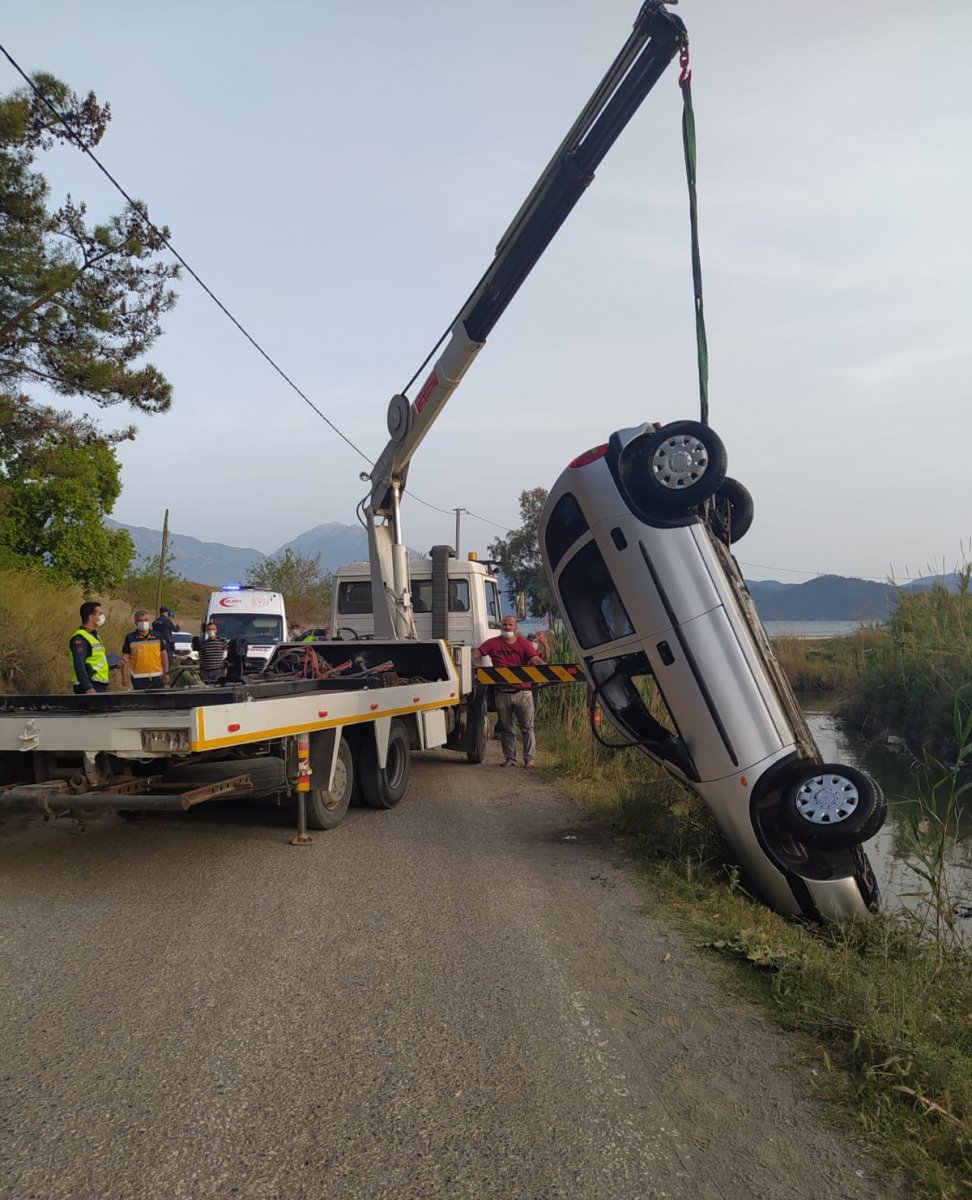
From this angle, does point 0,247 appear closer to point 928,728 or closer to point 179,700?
point 179,700

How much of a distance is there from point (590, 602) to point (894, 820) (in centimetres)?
418

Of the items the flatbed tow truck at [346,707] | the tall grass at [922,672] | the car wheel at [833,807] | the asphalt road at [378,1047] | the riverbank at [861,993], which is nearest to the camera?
the asphalt road at [378,1047]

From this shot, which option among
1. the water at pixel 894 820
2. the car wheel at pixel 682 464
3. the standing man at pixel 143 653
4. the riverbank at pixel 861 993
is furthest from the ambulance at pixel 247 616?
the car wheel at pixel 682 464

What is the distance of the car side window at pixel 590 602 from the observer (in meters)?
7.05

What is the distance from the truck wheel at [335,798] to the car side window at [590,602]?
7.13 feet

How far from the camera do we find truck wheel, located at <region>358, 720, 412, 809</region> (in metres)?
8.32

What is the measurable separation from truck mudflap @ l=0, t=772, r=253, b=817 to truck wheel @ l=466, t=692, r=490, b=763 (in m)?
5.67

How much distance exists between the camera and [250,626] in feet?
72.1

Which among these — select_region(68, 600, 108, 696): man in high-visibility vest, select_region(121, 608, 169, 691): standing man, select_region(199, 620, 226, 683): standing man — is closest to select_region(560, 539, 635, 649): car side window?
select_region(199, 620, 226, 683): standing man

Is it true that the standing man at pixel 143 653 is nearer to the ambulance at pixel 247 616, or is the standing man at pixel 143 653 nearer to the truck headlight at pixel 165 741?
the truck headlight at pixel 165 741

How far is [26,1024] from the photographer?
152 inches

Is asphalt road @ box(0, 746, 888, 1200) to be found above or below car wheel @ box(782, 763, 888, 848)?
below

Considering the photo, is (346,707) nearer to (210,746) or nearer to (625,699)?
(210,746)

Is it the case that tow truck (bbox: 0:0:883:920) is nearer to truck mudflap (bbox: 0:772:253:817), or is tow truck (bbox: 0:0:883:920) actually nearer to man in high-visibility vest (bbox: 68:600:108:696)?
truck mudflap (bbox: 0:772:253:817)
